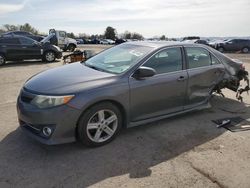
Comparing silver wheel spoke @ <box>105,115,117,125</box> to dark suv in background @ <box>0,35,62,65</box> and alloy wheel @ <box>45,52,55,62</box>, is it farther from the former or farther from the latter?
alloy wheel @ <box>45,52,55,62</box>

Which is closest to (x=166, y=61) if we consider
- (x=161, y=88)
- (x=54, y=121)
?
(x=161, y=88)

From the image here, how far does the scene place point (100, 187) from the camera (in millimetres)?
3350

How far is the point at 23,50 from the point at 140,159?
1253 cm

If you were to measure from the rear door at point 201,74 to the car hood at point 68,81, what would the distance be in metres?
1.73

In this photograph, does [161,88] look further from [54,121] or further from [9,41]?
[9,41]

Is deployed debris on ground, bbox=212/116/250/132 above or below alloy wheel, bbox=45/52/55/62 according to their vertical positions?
below

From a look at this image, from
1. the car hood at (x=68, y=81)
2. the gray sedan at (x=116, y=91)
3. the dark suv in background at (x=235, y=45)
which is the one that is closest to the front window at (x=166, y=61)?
the gray sedan at (x=116, y=91)

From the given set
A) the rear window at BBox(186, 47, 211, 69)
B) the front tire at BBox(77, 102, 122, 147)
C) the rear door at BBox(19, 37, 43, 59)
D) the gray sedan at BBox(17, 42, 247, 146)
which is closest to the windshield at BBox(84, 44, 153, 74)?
the gray sedan at BBox(17, 42, 247, 146)

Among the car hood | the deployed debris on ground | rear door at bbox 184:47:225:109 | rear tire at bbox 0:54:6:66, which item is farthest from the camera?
rear tire at bbox 0:54:6:66

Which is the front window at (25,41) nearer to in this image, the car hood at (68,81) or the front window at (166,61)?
the car hood at (68,81)

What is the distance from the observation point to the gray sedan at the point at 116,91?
397cm

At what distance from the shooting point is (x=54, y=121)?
153 inches

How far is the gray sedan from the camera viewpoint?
3973mm

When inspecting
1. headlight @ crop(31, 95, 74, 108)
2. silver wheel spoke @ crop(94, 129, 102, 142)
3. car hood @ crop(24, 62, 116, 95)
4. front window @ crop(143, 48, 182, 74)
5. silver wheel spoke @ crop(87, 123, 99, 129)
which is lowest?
silver wheel spoke @ crop(94, 129, 102, 142)
